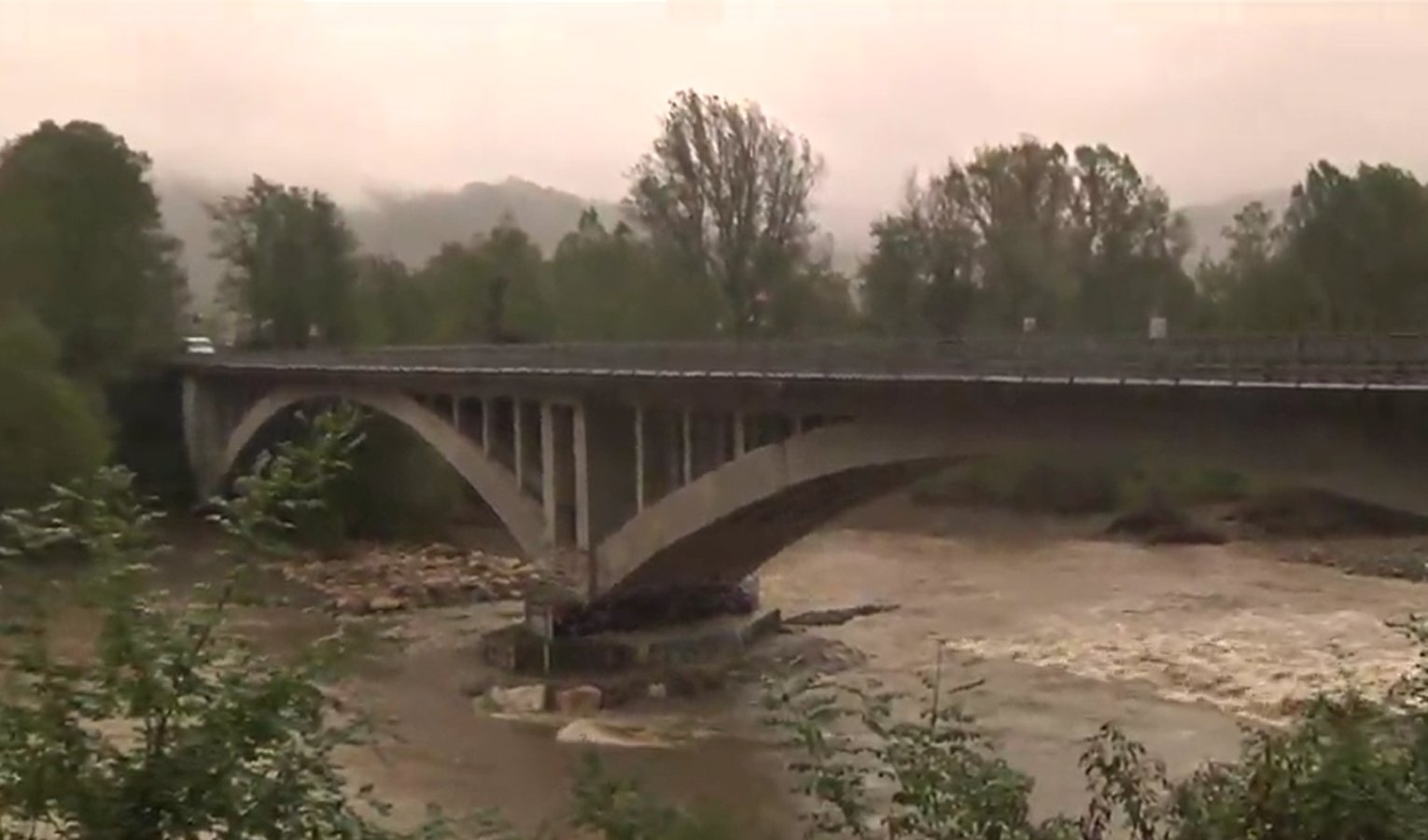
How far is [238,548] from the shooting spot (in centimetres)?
647

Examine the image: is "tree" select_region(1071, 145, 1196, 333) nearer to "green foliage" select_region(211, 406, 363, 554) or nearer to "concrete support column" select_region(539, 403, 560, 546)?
"concrete support column" select_region(539, 403, 560, 546)

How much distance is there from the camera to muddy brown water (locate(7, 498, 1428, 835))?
19.2 metres

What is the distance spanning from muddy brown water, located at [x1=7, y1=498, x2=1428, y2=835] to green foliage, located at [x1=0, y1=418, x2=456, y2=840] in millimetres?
4428

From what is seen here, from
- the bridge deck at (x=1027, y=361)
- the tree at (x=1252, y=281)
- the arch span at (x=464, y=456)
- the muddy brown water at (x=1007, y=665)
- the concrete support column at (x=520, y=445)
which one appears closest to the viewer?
the bridge deck at (x=1027, y=361)

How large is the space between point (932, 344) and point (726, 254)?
30.6m

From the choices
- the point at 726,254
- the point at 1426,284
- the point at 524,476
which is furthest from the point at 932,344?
the point at 726,254

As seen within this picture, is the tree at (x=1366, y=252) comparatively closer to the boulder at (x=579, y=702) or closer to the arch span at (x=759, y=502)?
the arch span at (x=759, y=502)

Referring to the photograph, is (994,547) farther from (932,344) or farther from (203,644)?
(203,644)

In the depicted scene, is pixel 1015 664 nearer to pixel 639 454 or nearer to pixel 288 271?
pixel 639 454

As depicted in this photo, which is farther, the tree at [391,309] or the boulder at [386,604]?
the tree at [391,309]

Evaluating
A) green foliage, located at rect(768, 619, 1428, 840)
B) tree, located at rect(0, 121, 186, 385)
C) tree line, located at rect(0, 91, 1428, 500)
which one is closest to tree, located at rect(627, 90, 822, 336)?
tree line, located at rect(0, 91, 1428, 500)

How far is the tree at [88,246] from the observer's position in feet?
148

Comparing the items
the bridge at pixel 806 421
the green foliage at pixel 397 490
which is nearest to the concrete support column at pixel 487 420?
the bridge at pixel 806 421

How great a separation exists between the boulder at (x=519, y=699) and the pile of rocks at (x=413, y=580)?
4643mm
